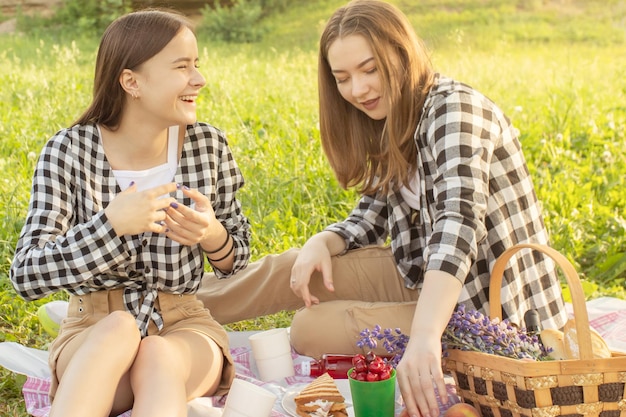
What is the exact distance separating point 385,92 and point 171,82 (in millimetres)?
704

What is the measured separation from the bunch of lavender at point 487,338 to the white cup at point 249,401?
52 centimetres

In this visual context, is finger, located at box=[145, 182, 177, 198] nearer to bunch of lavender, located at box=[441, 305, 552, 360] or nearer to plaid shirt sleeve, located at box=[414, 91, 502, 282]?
plaid shirt sleeve, located at box=[414, 91, 502, 282]

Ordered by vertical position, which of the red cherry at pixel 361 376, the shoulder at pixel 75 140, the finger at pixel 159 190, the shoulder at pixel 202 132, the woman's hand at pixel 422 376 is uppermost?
the shoulder at pixel 75 140

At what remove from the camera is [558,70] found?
336 inches

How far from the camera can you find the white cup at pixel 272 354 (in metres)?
3.00

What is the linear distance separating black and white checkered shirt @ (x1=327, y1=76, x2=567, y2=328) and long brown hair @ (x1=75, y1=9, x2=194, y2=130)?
886 mm

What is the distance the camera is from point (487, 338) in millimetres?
2316

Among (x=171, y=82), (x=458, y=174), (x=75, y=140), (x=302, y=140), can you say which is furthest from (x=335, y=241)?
(x=302, y=140)

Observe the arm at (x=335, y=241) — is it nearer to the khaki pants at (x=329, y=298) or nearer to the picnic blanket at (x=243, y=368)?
the khaki pants at (x=329, y=298)

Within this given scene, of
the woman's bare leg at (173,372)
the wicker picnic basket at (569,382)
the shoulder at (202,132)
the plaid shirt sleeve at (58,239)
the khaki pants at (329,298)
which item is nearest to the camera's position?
the wicker picnic basket at (569,382)

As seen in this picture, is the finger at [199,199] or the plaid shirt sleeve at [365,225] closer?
the finger at [199,199]

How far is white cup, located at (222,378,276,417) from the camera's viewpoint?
93.7 inches

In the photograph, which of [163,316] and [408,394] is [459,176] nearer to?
[408,394]

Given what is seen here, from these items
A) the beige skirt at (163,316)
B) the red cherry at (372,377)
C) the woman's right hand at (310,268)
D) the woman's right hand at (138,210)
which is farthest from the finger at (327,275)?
the woman's right hand at (138,210)
